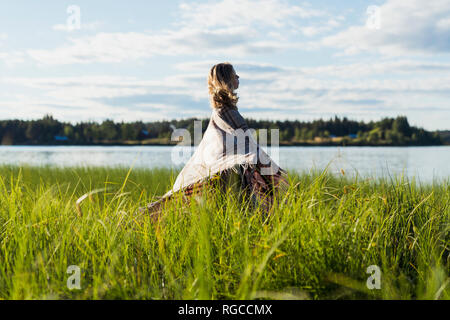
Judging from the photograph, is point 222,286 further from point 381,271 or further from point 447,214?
point 447,214

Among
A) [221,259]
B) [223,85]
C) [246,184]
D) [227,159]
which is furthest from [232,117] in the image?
[221,259]

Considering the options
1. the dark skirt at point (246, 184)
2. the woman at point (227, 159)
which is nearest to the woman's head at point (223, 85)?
the woman at point (227, 159)

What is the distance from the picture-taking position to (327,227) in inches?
122

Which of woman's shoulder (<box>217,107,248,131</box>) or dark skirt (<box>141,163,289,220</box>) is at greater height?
woman's shoulder (<box>217,107,248,131</box>)

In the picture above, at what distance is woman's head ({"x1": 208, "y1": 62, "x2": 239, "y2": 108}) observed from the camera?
515 cm

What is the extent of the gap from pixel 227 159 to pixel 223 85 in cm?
99

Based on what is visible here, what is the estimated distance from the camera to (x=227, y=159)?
485 cm

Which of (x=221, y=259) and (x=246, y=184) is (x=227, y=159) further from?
(x=221, y=259)

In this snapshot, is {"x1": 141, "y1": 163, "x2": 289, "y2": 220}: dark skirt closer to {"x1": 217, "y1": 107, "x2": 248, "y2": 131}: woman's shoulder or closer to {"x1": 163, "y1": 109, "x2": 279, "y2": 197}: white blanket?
{"x1": 163, "y1": 109, "x2": 279, "y2": 197}: white blanket

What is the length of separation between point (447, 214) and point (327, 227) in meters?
1.88

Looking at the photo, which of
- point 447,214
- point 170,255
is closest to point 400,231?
point 447,214

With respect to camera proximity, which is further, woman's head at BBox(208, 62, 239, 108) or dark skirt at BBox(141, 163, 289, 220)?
woman's head at BBox(208, 62, 239, 108)

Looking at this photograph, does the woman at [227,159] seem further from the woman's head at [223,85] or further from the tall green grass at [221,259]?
the tall green grass at [221,259]

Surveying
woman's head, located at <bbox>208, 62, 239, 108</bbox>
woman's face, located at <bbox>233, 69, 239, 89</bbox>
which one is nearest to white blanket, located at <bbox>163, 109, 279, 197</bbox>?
woman's head, located at <bbox>208, 62, 239, 108</bbox>
